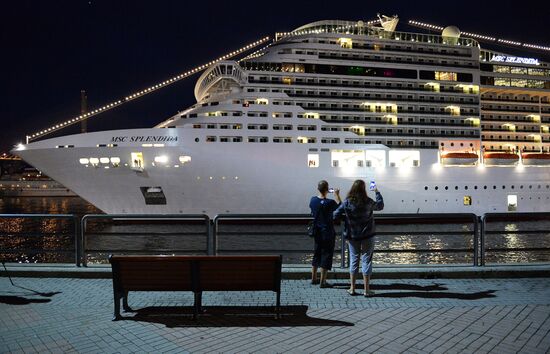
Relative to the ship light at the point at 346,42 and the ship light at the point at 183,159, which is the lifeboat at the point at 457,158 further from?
the ship light at the point at 183,159

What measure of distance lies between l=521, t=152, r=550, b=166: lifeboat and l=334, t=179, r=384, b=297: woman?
3122cm

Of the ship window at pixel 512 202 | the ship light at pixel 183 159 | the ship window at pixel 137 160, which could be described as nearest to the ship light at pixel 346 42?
the ship light at pixel 183 159

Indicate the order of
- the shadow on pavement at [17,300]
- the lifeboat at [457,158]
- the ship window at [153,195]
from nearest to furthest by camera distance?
the shadow on pavement at [17,300] < the ship window at [153,195] < the lifeboat at [457,158]

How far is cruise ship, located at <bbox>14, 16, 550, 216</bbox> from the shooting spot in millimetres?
24719

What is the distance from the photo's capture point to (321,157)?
26766 mm

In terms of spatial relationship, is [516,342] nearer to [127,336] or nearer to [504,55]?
[127,336]

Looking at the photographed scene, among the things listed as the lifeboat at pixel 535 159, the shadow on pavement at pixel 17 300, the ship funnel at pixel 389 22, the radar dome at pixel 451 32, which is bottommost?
the shadow on pavement at pixel 17 300

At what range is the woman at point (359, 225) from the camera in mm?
5812

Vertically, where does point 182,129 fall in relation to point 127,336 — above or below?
above

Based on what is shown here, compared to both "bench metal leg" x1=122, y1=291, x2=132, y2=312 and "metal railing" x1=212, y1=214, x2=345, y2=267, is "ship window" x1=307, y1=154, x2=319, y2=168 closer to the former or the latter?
"metal railing" x1=212, y1=214, x2=345, y2=267

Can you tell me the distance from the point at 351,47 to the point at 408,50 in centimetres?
477

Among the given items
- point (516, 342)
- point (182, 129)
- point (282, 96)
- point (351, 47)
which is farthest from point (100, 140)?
point (516, 342)

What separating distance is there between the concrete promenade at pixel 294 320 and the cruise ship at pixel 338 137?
18573 mm

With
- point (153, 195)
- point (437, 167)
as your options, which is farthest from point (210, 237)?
point (437, 167)
